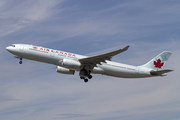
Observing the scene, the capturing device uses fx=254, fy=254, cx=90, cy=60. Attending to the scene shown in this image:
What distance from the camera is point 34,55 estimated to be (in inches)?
1572

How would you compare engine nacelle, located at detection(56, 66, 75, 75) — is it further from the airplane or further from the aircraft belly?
the aircraft belly

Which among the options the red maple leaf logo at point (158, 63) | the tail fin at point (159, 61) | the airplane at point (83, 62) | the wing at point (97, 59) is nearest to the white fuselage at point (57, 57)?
the airplane at point (83, 62)

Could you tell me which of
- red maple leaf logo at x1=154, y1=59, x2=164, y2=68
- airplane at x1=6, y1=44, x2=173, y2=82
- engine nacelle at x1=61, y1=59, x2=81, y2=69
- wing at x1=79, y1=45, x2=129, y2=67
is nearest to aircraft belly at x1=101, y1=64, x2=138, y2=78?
airplane at x1=6, y1=44, x2=173, y2=82

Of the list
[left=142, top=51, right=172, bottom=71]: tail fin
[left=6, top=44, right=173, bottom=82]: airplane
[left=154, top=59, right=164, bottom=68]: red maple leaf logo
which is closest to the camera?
[left=6, top=44, right=173, bottom=82]: airplane

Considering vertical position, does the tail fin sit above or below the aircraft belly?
above

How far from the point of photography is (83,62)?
41.8 m

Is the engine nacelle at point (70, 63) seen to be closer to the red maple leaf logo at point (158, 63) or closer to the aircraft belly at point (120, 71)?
the aircraft belly at point (120, 71)

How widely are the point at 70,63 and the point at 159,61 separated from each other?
770 inches

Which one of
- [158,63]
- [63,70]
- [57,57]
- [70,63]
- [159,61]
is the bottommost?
[70,63]

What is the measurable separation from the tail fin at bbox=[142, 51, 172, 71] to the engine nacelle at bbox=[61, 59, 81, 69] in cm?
1493

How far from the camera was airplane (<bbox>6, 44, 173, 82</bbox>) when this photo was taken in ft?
131

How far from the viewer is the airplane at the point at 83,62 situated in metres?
40.1

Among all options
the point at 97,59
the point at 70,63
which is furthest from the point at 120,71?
the point at 70,63

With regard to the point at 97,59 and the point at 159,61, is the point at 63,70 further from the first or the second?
the point at 159,61
